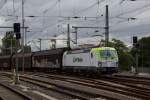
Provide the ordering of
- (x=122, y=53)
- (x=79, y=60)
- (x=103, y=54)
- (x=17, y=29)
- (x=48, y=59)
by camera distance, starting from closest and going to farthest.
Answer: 1. (x=17, y=29)
2. (x=103, y=54)
3. (x=79, y=60)
4. (x=48, y=59)
5. (x=122, y=53)

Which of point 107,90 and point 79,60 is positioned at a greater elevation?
point 79,60

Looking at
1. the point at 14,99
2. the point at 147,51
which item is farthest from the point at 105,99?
the point at 147,51

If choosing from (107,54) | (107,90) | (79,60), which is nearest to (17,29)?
(107,90)

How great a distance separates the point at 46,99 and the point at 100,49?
20897 millimetres

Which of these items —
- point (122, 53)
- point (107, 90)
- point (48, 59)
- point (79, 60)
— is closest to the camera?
point (107, 90)

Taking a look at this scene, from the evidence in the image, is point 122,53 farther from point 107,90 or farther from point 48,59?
point 107,90

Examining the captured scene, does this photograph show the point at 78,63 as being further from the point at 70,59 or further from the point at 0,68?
the point at 0,68

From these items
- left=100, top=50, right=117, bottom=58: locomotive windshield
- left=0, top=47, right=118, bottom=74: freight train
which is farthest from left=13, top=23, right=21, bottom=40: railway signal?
left=100, top=50, right=117, bottom=58: locomotive windshield

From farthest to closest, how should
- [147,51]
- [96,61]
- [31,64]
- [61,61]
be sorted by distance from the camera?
[147,51]
[31,64]
[61,61]
[96,61]

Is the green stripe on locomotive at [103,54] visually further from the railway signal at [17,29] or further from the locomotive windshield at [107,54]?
the railway signal at [17,29]

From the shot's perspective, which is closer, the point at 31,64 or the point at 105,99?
the point at 105,99

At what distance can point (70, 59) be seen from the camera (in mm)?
49250

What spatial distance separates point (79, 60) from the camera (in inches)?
1796

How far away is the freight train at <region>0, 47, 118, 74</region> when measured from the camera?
1645 inches
